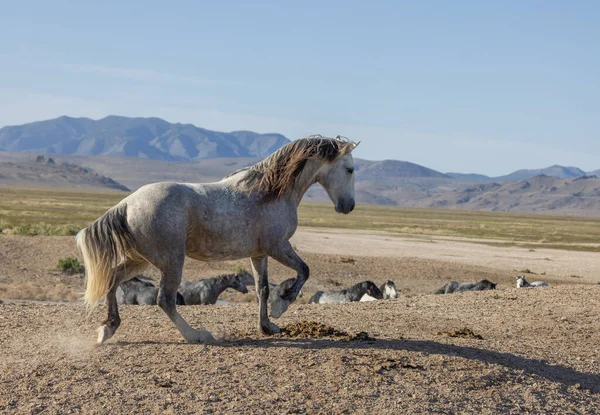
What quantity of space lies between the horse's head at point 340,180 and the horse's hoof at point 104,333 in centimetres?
291

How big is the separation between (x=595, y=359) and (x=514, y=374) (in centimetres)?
232

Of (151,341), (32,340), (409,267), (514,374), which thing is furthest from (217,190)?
(409,267)

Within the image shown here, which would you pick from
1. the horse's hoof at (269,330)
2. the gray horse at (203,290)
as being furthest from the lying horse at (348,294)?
the horse's hoof at (269,330)

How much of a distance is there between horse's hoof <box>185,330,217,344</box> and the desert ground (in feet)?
0.58

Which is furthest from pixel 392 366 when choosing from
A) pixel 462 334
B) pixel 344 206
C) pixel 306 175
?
pixel 462 334

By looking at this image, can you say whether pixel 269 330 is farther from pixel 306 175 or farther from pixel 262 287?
pixel 306 175

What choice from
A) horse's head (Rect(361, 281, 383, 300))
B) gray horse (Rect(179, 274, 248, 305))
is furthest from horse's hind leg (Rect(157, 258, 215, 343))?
horse's head (Rect(361, 281, 383, 300))

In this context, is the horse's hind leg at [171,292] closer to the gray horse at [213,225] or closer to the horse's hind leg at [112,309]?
the gray horse at [213,225]

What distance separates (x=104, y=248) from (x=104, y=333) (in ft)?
3.20

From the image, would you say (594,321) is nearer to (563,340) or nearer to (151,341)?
(563,340)

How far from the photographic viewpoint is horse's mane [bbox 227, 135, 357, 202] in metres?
9.74

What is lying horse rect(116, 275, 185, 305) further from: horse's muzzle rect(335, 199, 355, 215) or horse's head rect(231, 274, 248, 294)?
horse's muzzle rect(335, 199, 355, 215)

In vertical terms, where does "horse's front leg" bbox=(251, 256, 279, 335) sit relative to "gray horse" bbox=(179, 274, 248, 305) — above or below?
above

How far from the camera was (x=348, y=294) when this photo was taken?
2052cm
